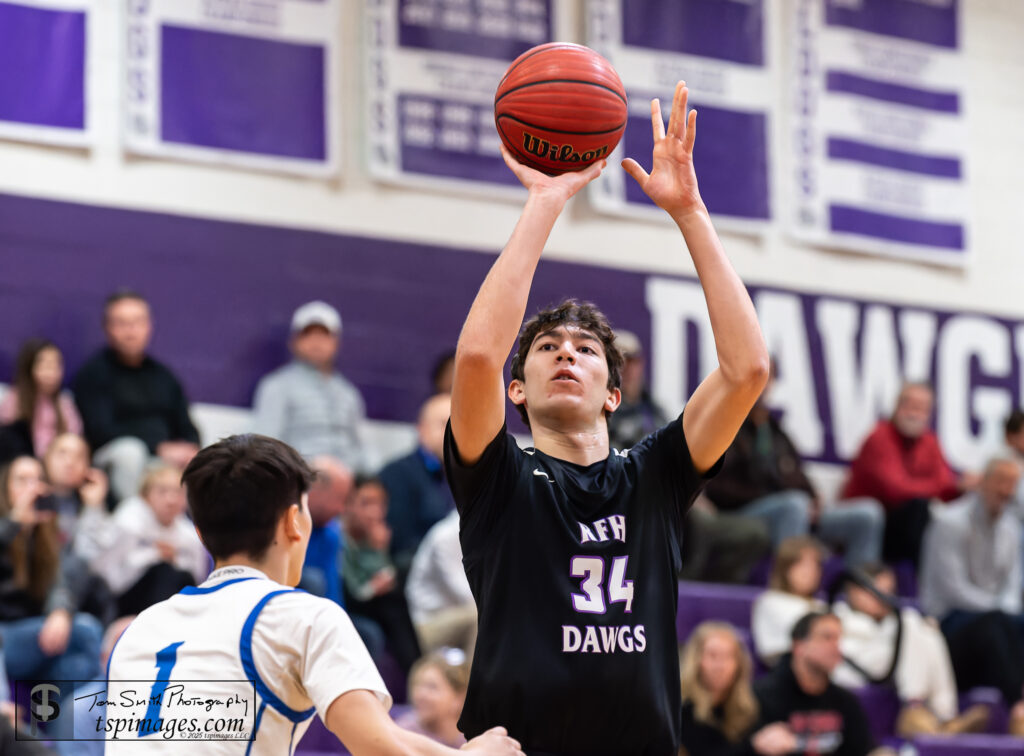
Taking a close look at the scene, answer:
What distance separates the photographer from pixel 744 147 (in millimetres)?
11930

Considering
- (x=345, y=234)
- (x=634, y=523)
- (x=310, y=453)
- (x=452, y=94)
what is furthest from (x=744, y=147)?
(x=634, y=523)

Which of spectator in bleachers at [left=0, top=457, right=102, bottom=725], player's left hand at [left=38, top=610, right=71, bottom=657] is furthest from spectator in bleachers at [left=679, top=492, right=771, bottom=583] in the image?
player's left hand at [left=38, top=610, right=71, bottom=657]

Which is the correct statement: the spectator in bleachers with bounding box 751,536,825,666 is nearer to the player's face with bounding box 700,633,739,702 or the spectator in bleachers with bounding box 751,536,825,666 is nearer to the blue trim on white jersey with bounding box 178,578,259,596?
the player's face with bounding box 700,633,739,702

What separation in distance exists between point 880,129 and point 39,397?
24.0 feet

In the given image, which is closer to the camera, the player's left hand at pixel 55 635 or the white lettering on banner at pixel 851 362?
the player's left hand at pixel 55 635

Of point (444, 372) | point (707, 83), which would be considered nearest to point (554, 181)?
point (444, 372)

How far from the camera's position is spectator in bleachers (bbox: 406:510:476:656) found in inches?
317

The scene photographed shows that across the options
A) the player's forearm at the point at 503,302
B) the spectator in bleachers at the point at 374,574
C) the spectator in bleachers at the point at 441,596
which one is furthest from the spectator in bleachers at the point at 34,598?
the player's forearm at the point at 503,302

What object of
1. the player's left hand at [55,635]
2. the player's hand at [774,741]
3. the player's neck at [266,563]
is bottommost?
the player's hand at [774,741]

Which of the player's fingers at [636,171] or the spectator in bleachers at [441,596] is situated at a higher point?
the player's fingers at [636,171]

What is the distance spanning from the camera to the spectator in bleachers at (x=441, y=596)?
26.4 feet

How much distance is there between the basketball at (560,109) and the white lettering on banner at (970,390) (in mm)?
9296

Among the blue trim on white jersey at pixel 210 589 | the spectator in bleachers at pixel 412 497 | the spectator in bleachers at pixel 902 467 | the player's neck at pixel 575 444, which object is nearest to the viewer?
the blue trim on white jersey at pixel 210 589

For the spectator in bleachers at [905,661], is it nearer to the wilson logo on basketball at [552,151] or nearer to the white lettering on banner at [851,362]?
the white lettering on banner at [851,362]
